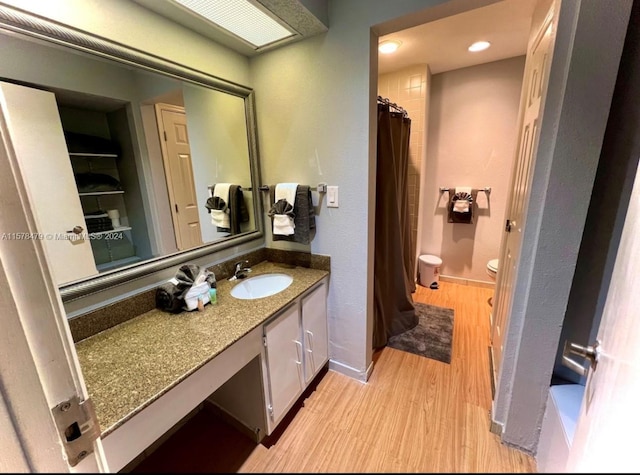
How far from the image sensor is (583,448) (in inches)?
23.1

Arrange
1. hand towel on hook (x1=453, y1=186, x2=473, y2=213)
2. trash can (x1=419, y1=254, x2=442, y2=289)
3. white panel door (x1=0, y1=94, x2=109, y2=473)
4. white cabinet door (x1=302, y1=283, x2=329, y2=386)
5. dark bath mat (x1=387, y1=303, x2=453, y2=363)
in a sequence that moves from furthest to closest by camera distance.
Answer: trash can (x1=419, y1=254, x2=442, y2=289), hand towel on hook (x1=453, y1=186, x2=473, y2=213), dark bath mat (x1=387, y1=303, x2=453, y2=363), white cabinet door (x1=302, y1=283, x2=329, y2=386), white panel door (x1=0, y1=94, x2=109, y2=473)

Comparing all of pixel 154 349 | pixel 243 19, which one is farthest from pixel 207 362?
pixel 243 19

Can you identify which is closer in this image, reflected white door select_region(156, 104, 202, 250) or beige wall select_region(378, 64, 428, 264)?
reflected white door select_region(156, 104, 202, 250)

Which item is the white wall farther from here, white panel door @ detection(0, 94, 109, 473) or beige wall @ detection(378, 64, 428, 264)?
beige wall @ detection(378, 64, 428, 264)

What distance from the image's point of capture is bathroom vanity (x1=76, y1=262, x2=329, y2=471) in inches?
32.3

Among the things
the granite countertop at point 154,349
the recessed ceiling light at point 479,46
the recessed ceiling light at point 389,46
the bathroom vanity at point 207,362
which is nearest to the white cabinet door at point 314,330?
the bathroom vanity at point 207,362

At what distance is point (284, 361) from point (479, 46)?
2850 mm

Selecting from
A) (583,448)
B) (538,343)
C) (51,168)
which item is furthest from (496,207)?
(51,168)

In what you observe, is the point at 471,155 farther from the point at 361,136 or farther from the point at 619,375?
the point at 619,375

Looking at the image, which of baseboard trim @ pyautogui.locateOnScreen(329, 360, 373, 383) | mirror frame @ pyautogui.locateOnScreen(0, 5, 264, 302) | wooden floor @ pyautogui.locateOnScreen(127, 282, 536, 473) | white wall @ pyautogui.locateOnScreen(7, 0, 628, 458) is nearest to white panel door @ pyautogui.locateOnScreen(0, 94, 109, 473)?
wooden floor @ pyautogui.locateOnScreen(127, 282, 536, 473)

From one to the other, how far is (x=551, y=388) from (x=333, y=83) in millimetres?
1830

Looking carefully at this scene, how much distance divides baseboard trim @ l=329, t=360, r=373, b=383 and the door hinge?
157 centimetres

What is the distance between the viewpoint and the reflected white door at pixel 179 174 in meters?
1.38

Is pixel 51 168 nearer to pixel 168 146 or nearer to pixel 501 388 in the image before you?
pixel 168 146
